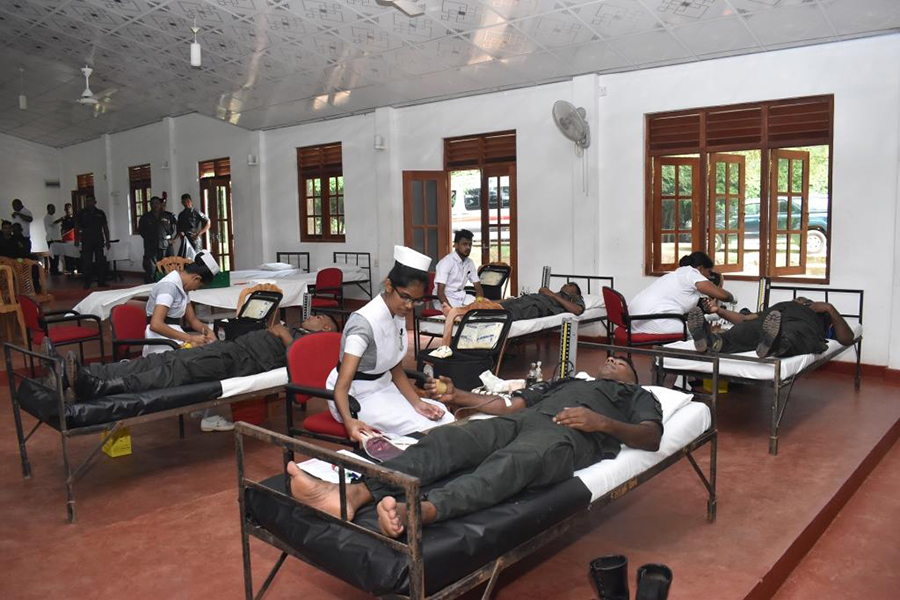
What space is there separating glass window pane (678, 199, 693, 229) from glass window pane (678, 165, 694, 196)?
0.09 meters

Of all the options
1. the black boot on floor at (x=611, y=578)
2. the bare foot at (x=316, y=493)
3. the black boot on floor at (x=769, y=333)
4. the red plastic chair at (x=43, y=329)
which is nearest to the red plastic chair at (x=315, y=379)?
the bare foot at (x=316, y=493)

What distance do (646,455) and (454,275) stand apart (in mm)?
4402

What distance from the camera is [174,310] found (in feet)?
16.9

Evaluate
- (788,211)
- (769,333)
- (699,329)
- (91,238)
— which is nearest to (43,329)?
(699,329)

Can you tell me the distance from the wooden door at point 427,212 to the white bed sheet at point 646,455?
6.43m

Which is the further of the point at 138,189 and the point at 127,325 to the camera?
the point at 138,189

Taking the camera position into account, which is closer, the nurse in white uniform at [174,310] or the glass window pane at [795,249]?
the nurse in white uniform at [174,310]

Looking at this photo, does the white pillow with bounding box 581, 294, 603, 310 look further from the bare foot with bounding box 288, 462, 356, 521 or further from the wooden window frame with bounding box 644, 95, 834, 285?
the bare foot with bounding box 288, 462, 356, 521

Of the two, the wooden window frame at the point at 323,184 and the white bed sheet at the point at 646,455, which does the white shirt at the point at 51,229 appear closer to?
the wooden window frame at the point at 323,184

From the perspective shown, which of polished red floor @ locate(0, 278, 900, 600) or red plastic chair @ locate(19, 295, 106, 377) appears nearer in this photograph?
polished red floor @ locate(0, 278, 900, 600)

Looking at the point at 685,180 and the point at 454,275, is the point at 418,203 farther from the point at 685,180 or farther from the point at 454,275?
the point at 685,180

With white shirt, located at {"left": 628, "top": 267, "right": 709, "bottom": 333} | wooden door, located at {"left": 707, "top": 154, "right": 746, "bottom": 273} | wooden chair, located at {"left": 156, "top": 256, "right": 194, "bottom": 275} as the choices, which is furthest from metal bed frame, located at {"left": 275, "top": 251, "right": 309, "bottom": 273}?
white shirt, located at {"left": 628, "top": 267, "right": 709, "bottom": 333}

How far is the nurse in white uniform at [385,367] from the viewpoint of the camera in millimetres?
3297

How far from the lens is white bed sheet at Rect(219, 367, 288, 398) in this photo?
4.19 m
